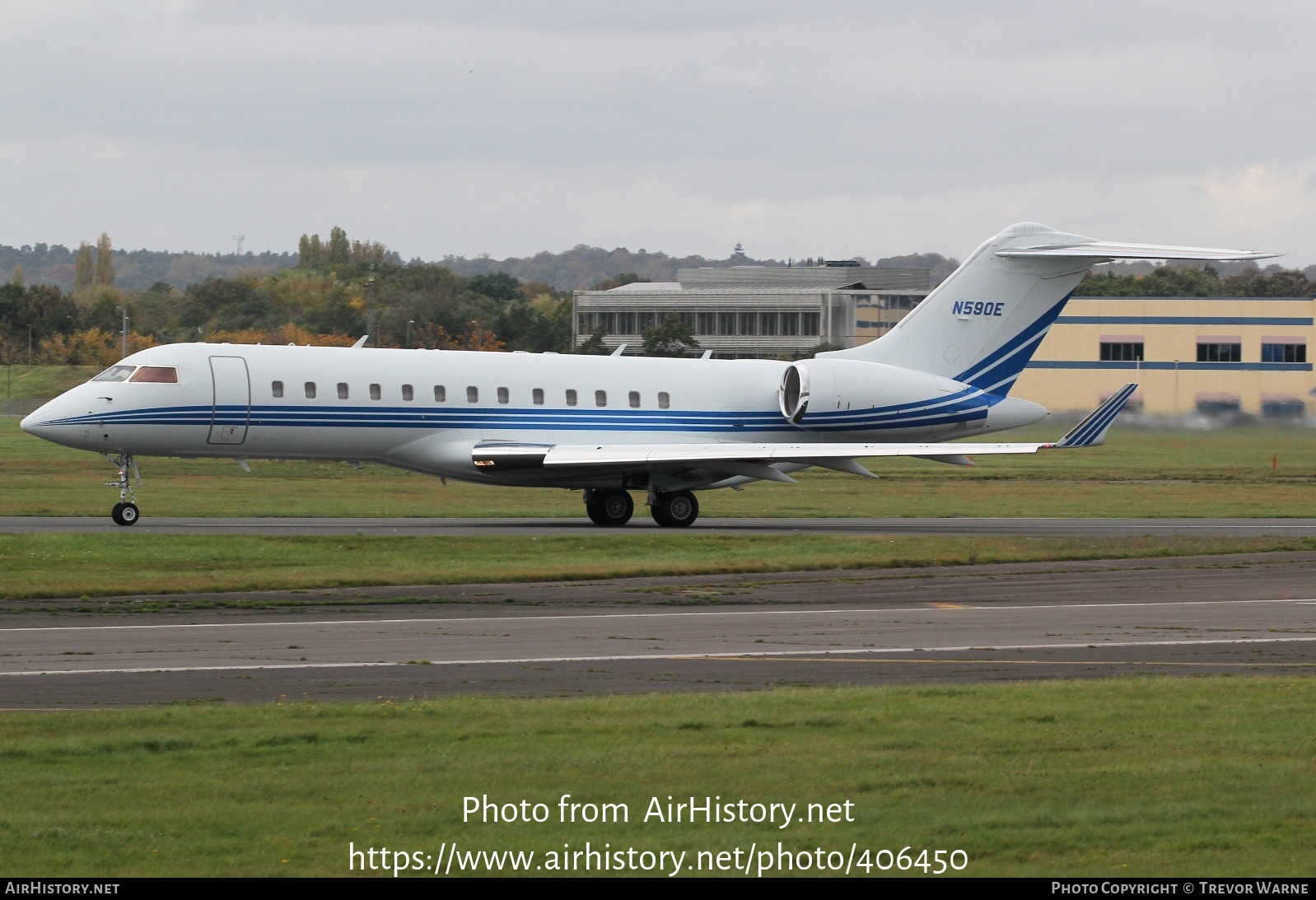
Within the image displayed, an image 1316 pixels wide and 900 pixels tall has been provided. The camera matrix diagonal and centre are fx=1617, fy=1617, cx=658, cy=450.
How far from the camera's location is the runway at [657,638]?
49.1 feet

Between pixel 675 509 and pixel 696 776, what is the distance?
23322 millimetres

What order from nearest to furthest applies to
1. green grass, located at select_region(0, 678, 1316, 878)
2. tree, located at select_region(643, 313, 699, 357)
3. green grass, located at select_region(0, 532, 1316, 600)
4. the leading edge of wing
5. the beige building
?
1. green grass, located at select_region(0, 678, 1316, 878)
2. green grass, located at select_region(0, 532, 1316, 600)
3. the leading edge of wing
4. the beige building
5. tree, located at select_region(643, 313, 699, 357)

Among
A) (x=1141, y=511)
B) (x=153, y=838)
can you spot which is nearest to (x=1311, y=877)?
(x=153, y=838)

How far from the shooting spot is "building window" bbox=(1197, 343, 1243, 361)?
269 ft

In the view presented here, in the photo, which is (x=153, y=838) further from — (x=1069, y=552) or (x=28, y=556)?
(x=1069, y=552)

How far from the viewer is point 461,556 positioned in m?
26.8

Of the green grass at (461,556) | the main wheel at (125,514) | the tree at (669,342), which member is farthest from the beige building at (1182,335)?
the main wheel at (125,514)

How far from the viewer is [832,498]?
145 ft

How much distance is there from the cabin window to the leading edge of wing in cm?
734

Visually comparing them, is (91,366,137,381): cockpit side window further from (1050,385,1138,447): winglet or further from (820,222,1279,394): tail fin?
(1050,385,1138,447): winglet

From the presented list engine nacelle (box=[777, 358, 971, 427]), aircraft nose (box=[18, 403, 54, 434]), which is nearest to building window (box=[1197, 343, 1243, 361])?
engine nacelle (box=[777, 358, 971, 427])

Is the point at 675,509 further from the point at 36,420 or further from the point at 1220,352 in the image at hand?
the point at 1220,352

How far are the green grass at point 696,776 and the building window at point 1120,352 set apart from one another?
228ft

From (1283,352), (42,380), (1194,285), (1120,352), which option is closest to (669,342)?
(1120,352)
